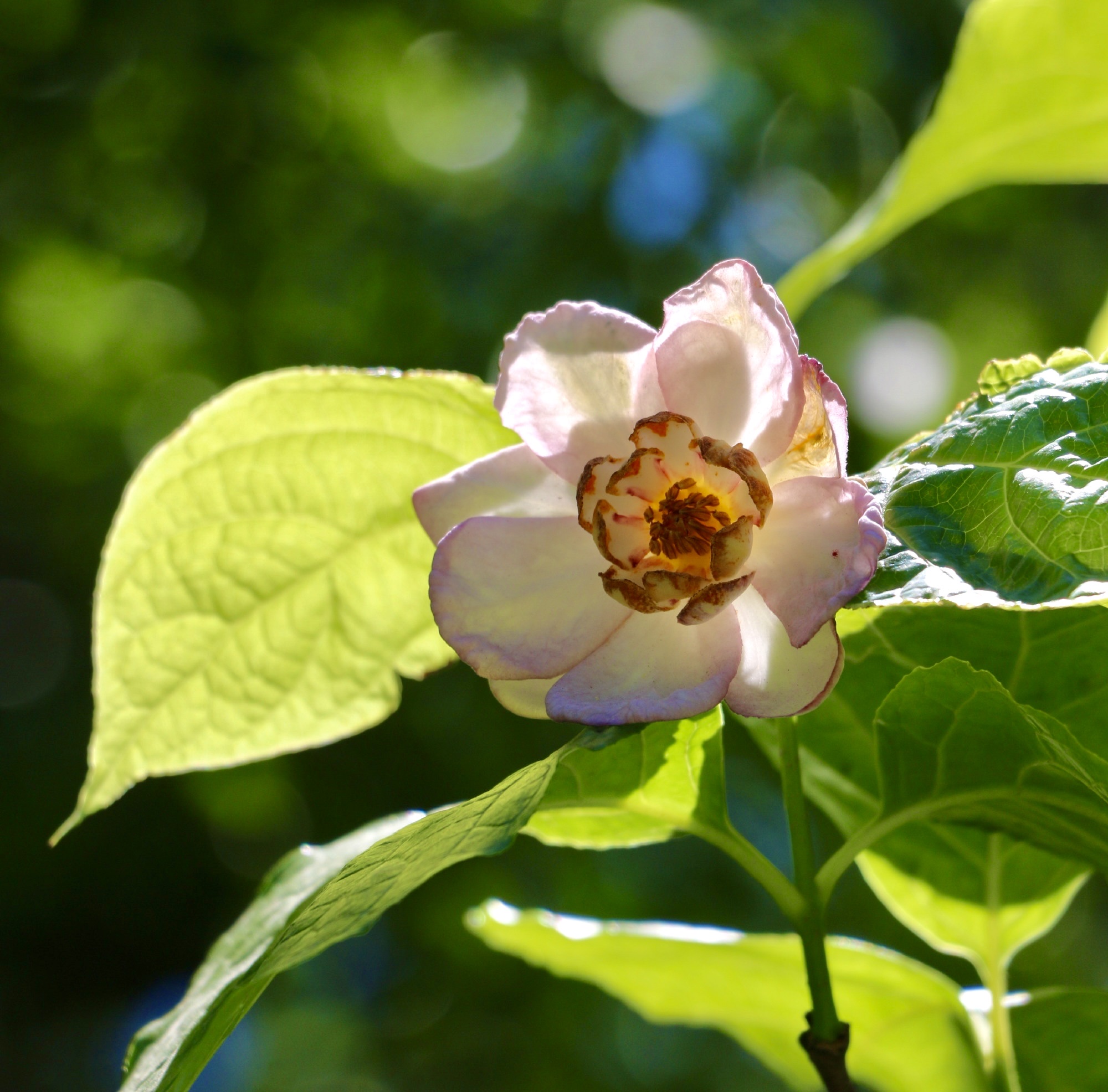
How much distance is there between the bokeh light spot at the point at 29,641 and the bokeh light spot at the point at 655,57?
2078 millimetres

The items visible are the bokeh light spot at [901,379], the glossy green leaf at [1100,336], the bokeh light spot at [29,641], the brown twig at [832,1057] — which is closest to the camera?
the brown twig at [832,1057]

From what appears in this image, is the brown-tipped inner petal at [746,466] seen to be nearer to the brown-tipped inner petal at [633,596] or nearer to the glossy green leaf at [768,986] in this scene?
the brown-tipped inner petal at [633,596]

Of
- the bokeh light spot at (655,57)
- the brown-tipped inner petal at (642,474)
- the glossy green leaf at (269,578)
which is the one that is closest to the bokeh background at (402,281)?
the bokeh light spot at (655,57)

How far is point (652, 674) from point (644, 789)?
0.11 m

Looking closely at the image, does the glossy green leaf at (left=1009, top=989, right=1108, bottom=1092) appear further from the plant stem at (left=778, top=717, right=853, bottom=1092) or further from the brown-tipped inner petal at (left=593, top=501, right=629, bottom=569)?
the brown-tipped inner petal at (left=593, top=501, right=629, bottom=569)

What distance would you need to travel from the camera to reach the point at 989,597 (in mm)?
383

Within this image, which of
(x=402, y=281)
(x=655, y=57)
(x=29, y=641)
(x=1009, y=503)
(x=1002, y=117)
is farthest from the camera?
(x=29, y=641)

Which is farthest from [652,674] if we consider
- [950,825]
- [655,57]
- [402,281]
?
[655,57]

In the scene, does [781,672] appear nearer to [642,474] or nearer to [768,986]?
[642,474]

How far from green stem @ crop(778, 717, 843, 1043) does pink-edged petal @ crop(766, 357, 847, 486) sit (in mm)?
110

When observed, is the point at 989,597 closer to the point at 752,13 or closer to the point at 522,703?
the point at 522,703

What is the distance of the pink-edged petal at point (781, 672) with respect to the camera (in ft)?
1.44

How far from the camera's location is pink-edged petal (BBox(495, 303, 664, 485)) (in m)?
0.48

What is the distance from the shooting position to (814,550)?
43 centimetres
